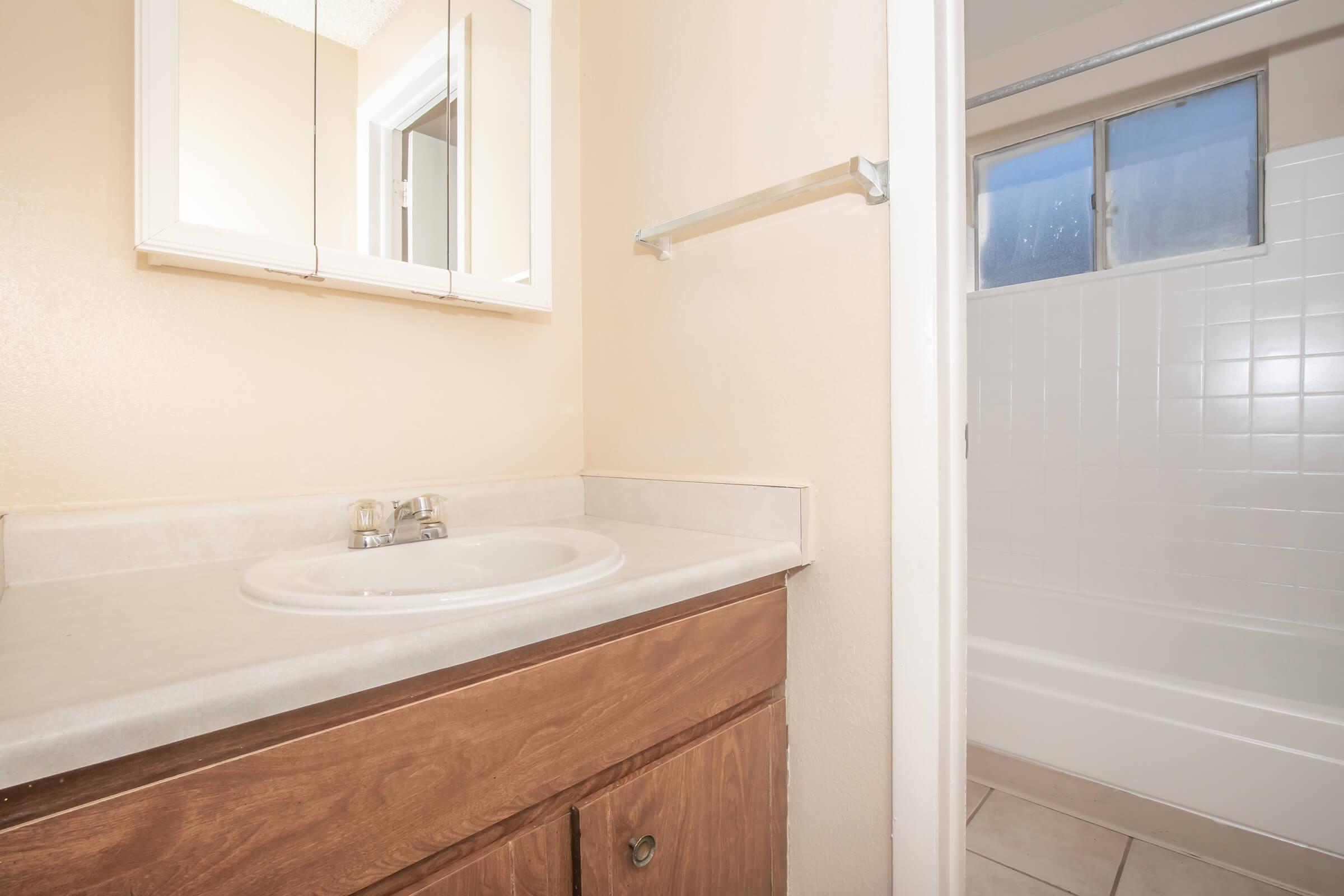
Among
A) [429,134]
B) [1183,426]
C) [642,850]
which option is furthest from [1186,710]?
[429,134]

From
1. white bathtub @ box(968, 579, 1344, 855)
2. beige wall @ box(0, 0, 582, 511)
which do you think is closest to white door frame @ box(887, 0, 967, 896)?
beige wall @ box(0, 0, 582, 511)

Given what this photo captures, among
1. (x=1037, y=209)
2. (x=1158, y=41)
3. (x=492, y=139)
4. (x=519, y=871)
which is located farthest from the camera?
(x=1037, y=209)

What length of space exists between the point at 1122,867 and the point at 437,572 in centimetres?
158

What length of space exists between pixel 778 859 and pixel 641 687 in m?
0.47

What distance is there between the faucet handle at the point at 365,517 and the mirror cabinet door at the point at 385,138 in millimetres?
369

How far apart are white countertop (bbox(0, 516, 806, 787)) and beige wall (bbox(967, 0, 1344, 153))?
2380 mm

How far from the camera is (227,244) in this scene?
81 centimetres

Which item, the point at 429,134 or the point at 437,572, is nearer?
the point at 437,572

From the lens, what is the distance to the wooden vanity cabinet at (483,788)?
384 millimetres

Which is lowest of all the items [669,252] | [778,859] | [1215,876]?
[1215,876]

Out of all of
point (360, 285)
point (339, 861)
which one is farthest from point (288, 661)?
point (360, 285)

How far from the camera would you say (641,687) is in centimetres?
69

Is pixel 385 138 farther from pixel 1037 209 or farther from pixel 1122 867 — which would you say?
pixel 1037 209

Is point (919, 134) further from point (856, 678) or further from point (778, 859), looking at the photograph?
point (778, 859)
